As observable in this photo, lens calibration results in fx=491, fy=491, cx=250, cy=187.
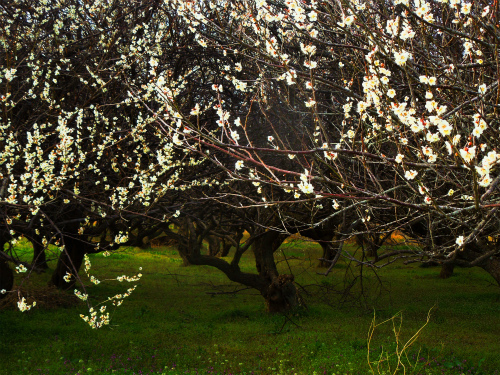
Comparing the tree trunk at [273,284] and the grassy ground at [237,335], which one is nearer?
the grassy ground at [237,335]

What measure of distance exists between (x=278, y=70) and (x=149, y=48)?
4.70 meters

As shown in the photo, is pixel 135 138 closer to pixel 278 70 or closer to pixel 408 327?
pixel 278 70

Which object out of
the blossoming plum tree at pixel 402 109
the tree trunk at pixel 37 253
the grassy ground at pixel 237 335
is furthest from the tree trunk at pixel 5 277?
the blossoming plum tree at pixel 402 109

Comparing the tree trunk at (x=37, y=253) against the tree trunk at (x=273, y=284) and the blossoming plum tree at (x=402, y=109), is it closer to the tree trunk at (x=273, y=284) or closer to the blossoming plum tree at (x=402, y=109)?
the blossoming plum tree at (x=402, y=109)

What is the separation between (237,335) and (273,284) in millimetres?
2385

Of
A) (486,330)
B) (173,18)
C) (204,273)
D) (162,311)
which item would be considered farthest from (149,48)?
(204,273)

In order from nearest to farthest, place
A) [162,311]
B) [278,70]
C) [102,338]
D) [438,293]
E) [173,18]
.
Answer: [278,70] → [102,338] → [173,18] → [162,311] → [438,293]

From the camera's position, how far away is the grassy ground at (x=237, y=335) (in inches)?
319

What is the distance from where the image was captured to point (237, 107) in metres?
11.9

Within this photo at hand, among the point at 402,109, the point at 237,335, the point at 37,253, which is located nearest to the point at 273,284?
the point at 237,335

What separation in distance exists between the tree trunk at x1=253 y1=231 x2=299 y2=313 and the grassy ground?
42 cm

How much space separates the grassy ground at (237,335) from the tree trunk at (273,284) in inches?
16.6

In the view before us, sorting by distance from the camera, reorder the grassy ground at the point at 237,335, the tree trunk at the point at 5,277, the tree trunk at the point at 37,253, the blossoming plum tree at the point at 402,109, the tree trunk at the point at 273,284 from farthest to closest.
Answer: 1. the tree trunk at the point at 273,284
2. the tree trunk at the point at 5,277
3. the grassy ground at the point at 237,335
4. the tree trunk at the point at 37,253
5. the blossoming plum tree at the point at 402,109

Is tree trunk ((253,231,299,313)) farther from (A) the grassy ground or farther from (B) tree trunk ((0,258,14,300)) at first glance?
(B) tree trunk ((0,258,14,300))
